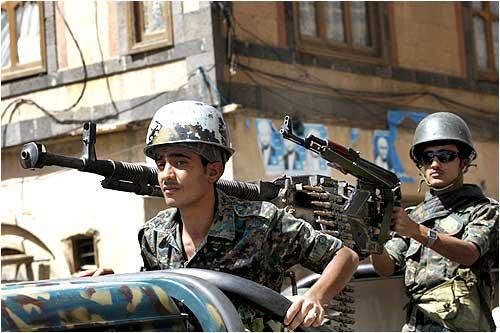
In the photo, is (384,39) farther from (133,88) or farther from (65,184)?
(65,184)

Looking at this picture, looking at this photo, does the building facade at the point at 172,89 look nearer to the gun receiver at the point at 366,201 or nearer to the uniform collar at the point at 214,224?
Answer: the gun receiver at the point at 366,201

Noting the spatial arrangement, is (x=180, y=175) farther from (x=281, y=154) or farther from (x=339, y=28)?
(x=339, y=28)

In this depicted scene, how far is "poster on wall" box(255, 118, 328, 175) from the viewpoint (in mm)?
13609

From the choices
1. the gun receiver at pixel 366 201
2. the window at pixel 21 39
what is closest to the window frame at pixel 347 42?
the window at pixel 21 39

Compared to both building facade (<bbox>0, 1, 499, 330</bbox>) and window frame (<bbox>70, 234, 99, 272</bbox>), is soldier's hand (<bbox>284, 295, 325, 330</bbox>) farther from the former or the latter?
window frame (<bbox>70, 234, 99, 272</bbox>)

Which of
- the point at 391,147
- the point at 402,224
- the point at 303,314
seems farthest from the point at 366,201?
the point at 391,147

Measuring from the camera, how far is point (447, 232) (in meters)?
6.09

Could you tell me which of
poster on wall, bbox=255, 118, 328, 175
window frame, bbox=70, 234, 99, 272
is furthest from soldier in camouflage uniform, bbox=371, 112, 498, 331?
window frame, bbox=70, 234, 99, 272

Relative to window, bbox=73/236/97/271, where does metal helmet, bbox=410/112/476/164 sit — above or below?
above

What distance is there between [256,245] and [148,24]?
32.9 feet

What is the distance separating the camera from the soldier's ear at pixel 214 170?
427 cm

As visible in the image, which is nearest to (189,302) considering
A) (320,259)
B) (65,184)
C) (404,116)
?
(320,259)

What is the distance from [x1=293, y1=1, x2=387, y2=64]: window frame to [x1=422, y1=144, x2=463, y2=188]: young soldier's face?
326 inches

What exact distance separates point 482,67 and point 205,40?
229 inches
